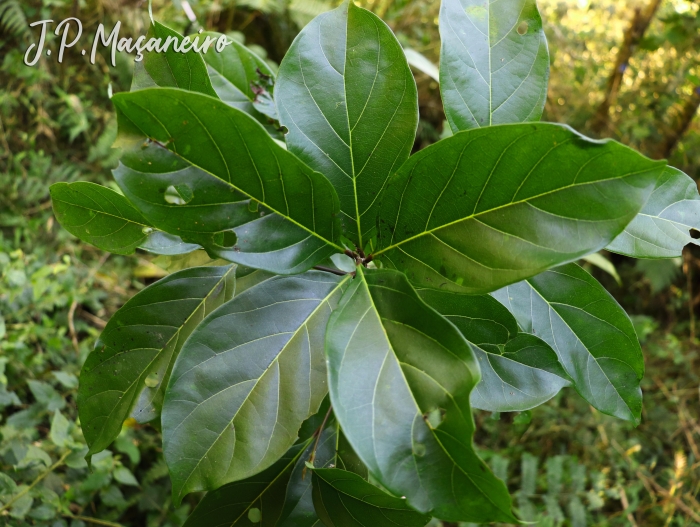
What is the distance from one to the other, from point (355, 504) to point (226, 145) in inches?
16.3

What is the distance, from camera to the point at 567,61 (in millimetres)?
3168

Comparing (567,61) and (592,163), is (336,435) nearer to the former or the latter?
(592,163)

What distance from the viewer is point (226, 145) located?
17.0 inches

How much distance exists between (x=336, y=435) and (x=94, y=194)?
453 millimetres

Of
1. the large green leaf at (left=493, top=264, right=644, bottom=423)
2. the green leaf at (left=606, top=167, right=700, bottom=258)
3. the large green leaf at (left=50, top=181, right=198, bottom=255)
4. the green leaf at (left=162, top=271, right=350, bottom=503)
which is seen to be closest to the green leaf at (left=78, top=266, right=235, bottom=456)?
the large green leaf at (left=50, top=181, right=198, bottom=255)

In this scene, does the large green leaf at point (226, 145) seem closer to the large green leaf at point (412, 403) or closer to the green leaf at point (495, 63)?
the large green leaf at point (412, 403)

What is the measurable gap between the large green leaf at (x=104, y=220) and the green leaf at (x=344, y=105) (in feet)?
0.85

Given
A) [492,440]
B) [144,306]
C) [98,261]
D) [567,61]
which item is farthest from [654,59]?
[144,306]

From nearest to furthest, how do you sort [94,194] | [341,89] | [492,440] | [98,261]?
[341,89] < [94,194] < [98,261] < [492,440]

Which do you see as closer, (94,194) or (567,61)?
(94,194)

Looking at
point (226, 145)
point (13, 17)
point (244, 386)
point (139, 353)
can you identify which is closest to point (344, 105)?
point (226, 145)

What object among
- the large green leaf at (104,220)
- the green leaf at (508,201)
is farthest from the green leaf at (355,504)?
the large green leaf at (104,220)

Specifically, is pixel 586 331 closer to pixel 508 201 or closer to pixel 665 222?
pixel 665 222

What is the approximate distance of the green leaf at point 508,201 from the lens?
0.40 m
